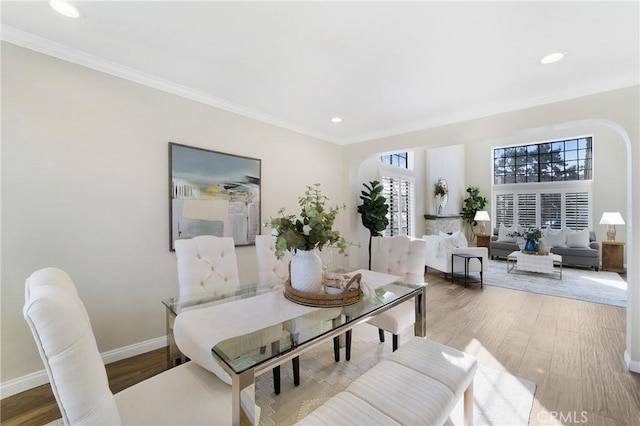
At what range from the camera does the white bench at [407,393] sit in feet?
3.59

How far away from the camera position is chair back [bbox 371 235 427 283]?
2.69 meters

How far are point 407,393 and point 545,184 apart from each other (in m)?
9.16

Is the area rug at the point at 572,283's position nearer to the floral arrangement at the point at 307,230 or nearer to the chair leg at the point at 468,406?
the chair leg at the point at 468,406

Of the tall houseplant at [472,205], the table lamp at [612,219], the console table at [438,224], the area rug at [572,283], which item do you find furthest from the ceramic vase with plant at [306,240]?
the tall houseplant at [472,205]

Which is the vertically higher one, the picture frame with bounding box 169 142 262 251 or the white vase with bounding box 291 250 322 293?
the picture frame with bounding box 169 142 262 251

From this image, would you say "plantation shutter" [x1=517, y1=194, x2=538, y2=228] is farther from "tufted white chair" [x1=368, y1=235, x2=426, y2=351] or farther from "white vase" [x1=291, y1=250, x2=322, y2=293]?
"white vase" [x1=291, y1=250, x2=322, y2=293]

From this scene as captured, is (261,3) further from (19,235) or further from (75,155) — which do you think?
(19,235)

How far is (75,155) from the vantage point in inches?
82.2

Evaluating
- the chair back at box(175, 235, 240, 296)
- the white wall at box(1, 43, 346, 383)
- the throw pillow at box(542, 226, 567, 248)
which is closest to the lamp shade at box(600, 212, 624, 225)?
the throw pillow at box(542, 226, 567, 248)

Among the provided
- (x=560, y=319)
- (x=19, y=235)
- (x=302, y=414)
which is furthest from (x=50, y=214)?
(x=560, y=319)

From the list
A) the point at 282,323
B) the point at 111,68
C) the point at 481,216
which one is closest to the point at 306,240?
the point at 282,323

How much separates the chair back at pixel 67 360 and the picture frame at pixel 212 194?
1.81 meters

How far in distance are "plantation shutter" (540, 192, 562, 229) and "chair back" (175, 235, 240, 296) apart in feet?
29.8

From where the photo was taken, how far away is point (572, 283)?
499 centimetres
